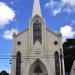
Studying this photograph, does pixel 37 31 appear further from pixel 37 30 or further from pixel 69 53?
pixel 69 53

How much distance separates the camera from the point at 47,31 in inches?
2282

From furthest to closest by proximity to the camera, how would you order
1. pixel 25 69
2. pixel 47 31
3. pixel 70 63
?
pixel 70 63
pixel 47 31
pixel 25 69

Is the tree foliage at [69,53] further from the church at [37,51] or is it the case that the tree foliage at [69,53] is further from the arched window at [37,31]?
the arched window at [37,31]

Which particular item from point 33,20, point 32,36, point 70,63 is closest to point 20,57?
point 32,36

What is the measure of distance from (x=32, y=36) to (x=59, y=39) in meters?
6.04

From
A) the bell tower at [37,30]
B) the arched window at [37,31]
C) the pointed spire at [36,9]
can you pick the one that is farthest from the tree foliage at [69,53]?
the pointed spire at [36,9]

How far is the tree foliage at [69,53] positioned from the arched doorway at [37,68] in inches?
374

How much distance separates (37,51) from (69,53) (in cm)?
1282

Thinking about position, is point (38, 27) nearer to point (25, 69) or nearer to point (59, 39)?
point (59, 39)

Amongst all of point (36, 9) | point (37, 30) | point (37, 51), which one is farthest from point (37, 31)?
point (36, 9)

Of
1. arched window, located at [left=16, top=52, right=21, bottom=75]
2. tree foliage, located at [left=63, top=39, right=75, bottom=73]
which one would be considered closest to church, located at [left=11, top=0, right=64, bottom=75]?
arched window, located at [left=16, top=52, right=21, bottom=75]

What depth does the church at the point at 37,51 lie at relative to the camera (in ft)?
178

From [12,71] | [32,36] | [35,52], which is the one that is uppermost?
[32,36]

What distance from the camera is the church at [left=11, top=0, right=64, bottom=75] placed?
178 ft
